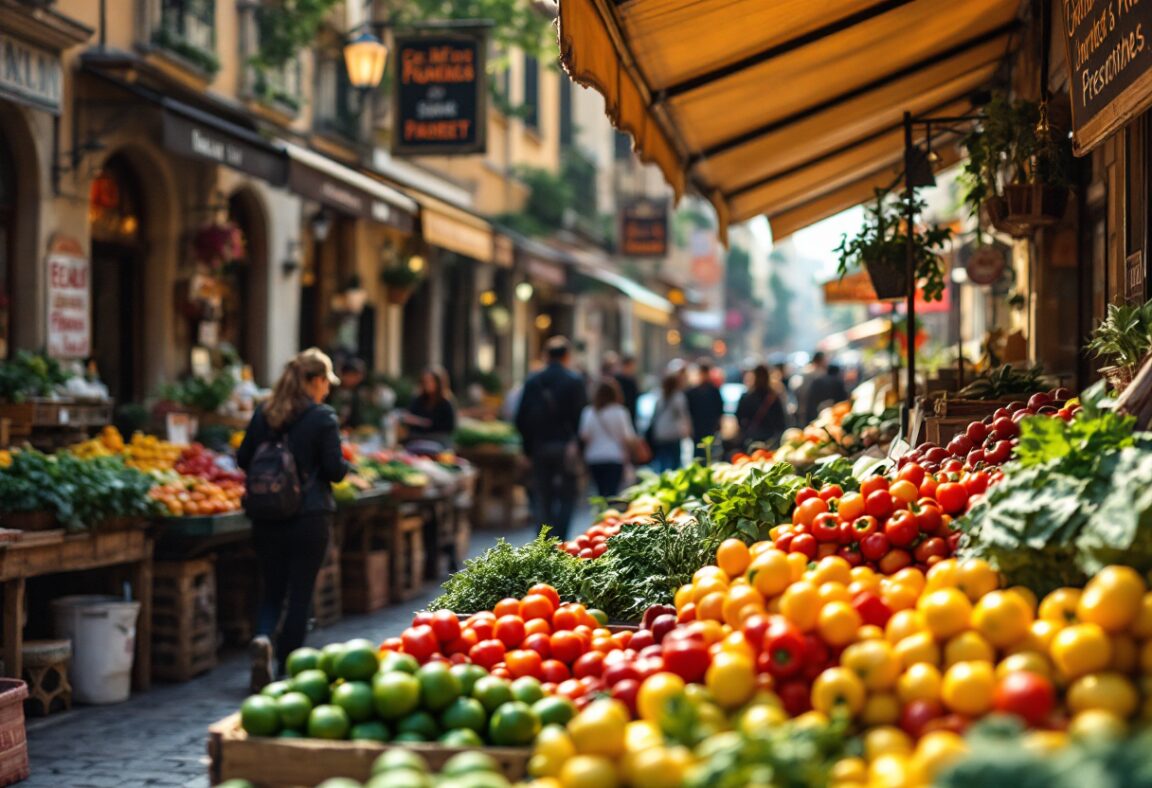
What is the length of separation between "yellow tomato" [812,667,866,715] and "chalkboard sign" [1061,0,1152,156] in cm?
223

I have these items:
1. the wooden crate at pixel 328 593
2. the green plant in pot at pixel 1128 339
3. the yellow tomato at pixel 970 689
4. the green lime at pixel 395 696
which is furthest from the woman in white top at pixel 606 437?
the yellow tomato at pixel 970 689

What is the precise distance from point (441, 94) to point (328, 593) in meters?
6.39

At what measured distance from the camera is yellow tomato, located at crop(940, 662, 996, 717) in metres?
2.85

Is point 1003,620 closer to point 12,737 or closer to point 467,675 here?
point 467,675

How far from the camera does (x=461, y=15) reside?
17.0 meters

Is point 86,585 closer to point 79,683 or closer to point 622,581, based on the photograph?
point 79,683

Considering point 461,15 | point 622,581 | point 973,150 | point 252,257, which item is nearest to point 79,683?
point 622,581

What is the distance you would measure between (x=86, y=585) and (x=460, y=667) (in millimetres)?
5942

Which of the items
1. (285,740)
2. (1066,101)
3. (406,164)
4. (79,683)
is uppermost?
(406,164)

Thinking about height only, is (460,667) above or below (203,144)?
below

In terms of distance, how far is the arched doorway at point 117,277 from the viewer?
44.1 feet

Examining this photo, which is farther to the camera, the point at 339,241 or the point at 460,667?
the point at 339,241

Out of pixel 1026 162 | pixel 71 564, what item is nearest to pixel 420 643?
pixel 71 564

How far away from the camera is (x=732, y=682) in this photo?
3.10 metres
